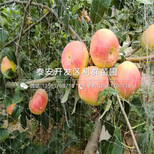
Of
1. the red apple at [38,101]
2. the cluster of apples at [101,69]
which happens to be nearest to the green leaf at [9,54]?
the red apple at [38,101]

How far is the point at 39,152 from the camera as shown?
613 mm

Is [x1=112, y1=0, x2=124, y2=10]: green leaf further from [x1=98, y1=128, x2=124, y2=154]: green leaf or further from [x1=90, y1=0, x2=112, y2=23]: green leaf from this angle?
[x1=98, y1=128, x2=124, y2=154]: green leaf

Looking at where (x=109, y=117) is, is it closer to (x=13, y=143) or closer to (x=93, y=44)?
(x=93, y=44)

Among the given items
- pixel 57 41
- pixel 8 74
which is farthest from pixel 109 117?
pixel 57 41

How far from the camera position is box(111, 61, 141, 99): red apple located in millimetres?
362

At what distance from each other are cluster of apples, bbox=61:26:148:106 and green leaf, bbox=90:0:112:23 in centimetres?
6

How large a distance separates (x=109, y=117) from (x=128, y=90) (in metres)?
0.10

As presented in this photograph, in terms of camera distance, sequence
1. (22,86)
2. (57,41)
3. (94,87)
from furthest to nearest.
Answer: (57,41) → (22,86) → (94,87)

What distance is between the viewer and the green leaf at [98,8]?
1.24ft

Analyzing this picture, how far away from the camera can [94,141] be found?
879 mm

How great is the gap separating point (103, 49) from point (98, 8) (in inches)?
4.0

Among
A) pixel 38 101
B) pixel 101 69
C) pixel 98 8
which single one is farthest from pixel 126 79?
pixel 38 101

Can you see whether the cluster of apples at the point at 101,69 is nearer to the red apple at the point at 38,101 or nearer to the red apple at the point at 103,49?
the red apple at the point at 103,49

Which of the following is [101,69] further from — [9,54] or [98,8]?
[9,54]
